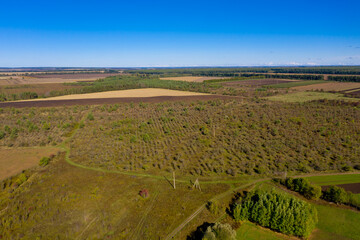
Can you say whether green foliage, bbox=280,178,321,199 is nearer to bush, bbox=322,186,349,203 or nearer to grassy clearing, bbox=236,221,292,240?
bush, bbox=322,186,349,203

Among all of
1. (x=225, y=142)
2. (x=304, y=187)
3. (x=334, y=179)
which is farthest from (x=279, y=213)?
(x=225, y=142)

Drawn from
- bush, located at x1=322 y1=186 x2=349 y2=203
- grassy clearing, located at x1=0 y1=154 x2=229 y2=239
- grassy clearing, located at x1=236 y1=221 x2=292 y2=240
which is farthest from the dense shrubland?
grassy clearing, located at x1=236 y1=221 x2=292 y2=240

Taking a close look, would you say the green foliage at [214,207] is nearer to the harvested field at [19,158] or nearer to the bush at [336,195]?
the bush at [336,195]

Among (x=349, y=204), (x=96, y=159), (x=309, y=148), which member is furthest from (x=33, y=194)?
(x=309, y=148)

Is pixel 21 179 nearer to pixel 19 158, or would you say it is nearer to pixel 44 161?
pixel 44 161

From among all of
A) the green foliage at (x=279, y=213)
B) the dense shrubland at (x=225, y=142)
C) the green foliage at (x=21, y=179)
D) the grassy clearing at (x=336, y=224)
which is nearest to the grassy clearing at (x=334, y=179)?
the dense shrubland at (x=225, y=142)
